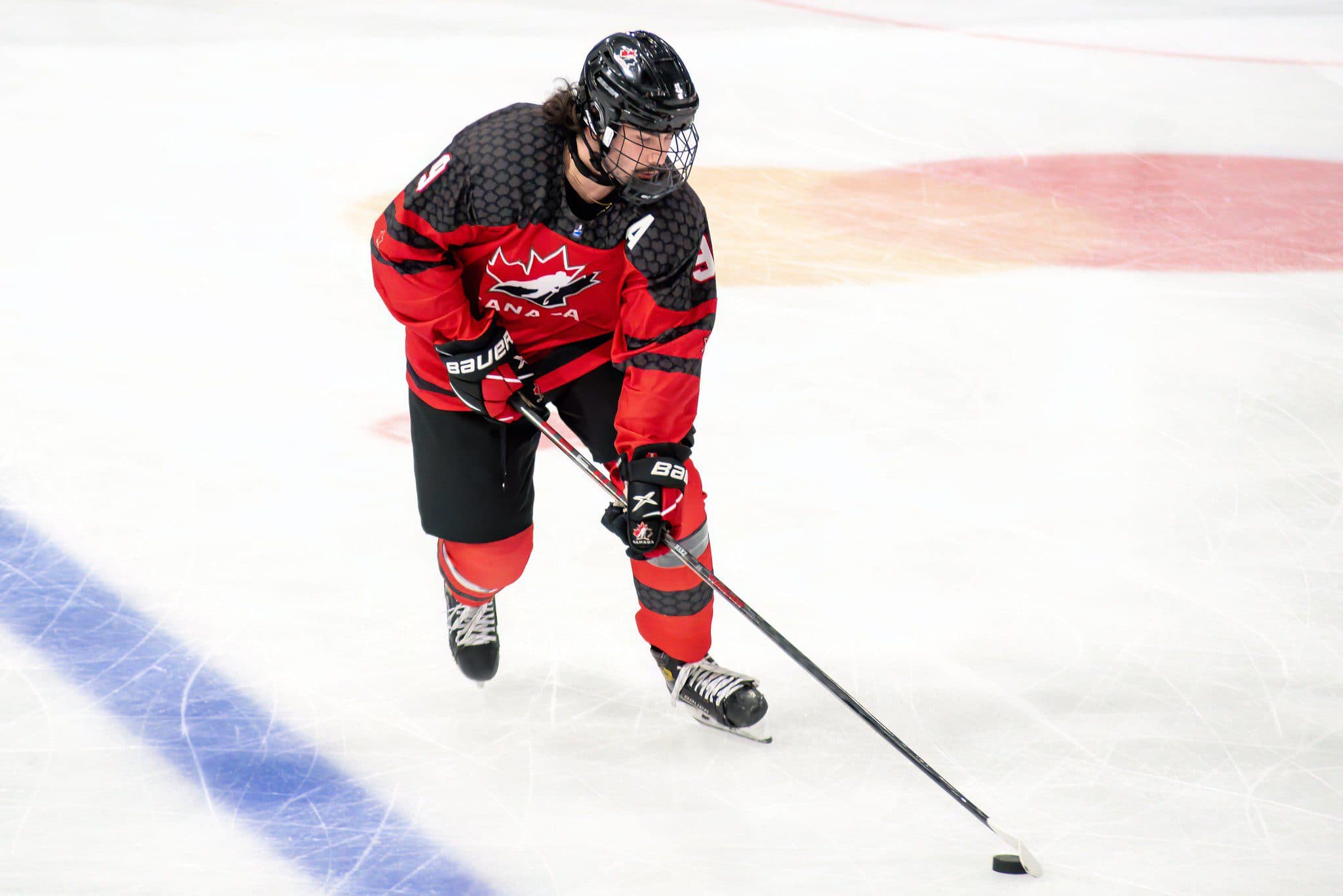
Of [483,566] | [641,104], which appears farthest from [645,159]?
[483,566]

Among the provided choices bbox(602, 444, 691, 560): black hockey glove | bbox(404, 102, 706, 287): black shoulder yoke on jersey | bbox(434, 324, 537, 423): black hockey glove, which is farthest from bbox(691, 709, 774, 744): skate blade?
bbox(404, 102, 706, 287): black shoulder yoke on jersey

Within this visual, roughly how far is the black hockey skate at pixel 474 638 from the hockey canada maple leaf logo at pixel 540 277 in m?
0.61

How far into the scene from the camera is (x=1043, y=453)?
3375 mm

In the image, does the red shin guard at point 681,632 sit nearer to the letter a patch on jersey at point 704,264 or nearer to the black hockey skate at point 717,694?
the black hockey skate at point 717,694

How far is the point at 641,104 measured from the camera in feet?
6.39

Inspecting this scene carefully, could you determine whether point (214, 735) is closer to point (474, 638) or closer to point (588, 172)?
point (474, 638)

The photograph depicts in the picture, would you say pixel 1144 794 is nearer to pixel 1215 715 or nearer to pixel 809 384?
pixel 1215 715

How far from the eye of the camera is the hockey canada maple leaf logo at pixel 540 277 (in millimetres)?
2164

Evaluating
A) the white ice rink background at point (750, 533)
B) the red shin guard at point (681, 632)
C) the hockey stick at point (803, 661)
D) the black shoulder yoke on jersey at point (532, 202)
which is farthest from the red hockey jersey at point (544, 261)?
the white ice rink background at point (750, 533)

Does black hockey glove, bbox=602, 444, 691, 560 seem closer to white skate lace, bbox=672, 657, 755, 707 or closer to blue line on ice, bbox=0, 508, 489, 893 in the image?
white skate lace, bbox=672, 657, 755, 707

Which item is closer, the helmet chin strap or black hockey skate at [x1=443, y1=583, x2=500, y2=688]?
the helmet chin strap

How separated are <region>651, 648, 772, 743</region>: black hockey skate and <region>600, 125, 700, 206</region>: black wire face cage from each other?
872mm

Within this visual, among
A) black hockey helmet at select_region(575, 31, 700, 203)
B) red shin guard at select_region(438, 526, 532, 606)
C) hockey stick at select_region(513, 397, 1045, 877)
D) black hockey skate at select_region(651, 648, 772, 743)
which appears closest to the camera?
black hockey helmet at select_region(575, 31, 700, 203)

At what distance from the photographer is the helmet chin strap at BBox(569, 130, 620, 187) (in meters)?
2.06
